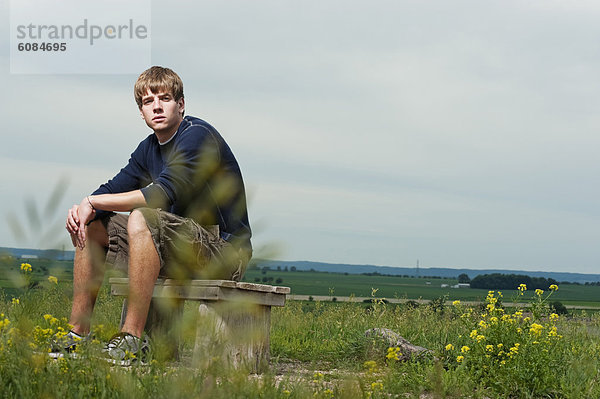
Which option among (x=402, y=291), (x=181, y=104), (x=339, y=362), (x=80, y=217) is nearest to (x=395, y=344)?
(x=339, y=362)

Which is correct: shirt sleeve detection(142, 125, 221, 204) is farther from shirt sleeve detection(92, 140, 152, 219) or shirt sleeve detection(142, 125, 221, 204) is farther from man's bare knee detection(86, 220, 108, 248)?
shirt sleeve detection(92, 140, 152, 219)

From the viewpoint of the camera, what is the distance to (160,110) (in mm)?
4824

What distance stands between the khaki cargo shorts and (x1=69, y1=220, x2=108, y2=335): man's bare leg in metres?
0.07

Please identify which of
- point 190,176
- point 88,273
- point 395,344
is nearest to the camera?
point 190,176

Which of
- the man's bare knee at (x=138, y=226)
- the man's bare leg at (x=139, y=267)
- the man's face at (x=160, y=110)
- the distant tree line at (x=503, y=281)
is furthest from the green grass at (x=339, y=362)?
the distant tree line at (x=503, y=281)

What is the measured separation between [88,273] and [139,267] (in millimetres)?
628

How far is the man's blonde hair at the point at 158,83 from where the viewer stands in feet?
15.6

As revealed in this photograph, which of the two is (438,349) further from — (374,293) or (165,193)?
(165,193)

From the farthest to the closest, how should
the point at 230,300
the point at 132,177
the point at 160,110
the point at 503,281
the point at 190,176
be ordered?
the point at 503,281 < the point at 132,177 < the point at 160,110 < the point at 190,176 < the point at 230,300

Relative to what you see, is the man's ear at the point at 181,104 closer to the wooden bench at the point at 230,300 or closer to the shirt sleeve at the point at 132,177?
the shirt sleeve at the point at 132,177

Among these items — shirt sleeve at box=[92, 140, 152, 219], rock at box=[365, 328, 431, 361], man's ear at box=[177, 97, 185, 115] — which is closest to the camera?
man's ear at box=[177, 97, 185, 115]

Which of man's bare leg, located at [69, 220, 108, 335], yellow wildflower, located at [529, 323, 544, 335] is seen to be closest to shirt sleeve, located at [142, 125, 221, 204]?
man's bare leg, located at [69, 220, 108, 335]

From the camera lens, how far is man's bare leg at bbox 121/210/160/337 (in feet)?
14.0

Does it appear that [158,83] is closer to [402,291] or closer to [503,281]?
[402,291]
